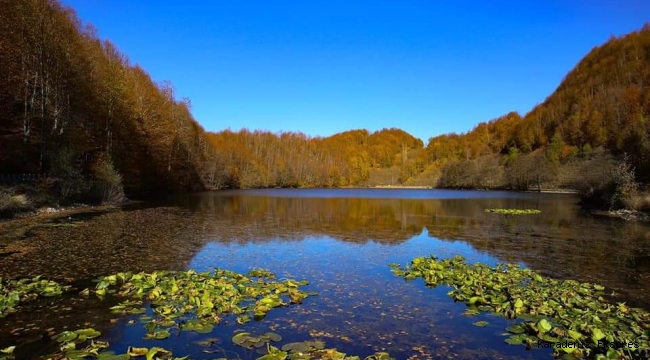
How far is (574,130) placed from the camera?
135 meters

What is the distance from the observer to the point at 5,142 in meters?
32.5

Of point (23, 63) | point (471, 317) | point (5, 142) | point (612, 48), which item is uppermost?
point (612, 48)

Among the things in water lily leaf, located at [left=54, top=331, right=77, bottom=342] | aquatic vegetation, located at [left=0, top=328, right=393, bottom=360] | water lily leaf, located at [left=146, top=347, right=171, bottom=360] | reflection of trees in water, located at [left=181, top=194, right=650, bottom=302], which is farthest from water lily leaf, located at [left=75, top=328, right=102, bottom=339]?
reflection of trees in water, located at [left=181, top=194, right=650, bottom=302]

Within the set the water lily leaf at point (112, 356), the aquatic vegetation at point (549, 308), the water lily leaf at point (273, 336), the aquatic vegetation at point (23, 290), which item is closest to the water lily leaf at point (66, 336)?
the water lily leaf at point (112, 356)

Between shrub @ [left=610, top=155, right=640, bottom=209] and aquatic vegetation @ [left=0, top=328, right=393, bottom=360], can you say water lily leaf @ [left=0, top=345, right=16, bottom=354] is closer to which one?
aquatic vegetation @ [left=0, top=328, right=393, bottom=360]

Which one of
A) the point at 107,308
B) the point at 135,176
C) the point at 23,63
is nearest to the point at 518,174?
the point at 135,176

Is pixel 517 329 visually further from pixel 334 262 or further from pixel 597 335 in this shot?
pixel 334 262

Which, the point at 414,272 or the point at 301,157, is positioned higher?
the point at 301,157

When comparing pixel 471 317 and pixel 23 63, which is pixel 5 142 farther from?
pixel 471 317

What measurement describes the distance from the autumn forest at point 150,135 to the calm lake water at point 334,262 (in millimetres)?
10676

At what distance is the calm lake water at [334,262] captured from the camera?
807cm

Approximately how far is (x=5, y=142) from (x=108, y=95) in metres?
15.1

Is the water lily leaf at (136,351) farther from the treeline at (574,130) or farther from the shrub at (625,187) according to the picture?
the treeline at (574,130)

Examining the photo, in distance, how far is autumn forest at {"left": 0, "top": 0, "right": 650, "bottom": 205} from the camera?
112 feet
